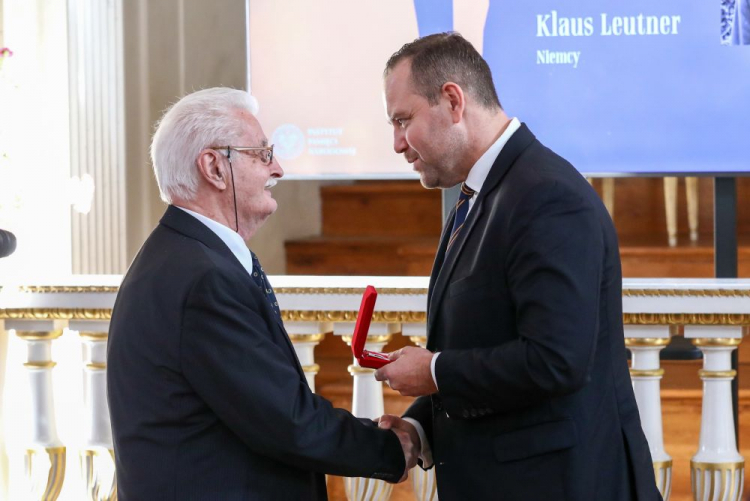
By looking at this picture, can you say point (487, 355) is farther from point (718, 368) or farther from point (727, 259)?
point (727, 259)

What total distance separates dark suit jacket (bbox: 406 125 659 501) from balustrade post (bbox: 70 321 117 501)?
3.99 feet

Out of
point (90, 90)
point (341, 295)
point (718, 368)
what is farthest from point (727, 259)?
point (90, 90)

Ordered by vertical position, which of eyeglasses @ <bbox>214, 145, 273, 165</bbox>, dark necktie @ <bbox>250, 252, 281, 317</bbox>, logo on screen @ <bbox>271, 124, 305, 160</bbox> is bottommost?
dark necktie @ <bbox>250, 252, 281, 317</bbox>

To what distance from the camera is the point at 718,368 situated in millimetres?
Result: 2518

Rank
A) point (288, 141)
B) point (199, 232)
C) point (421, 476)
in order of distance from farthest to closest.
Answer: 1. point (288, 141)
2. point (421, 476)
3. point (199, 232)

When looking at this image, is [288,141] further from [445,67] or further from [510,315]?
[510,315]

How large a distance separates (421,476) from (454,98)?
3.91ft

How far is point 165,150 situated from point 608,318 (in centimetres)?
84

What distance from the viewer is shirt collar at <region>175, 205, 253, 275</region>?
188 centimetres

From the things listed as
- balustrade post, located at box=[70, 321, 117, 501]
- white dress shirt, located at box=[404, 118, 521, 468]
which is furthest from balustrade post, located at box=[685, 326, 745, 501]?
balustrade post, located at box=[70, 321, 117, 501]

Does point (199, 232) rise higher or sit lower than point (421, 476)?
higher

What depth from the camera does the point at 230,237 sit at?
1.90 meters

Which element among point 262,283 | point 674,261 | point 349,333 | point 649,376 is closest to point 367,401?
point 349,333

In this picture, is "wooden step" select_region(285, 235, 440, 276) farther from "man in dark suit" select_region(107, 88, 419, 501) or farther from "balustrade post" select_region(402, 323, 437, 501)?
"man in dark suit" select_region(107, 88, 419, 501)
